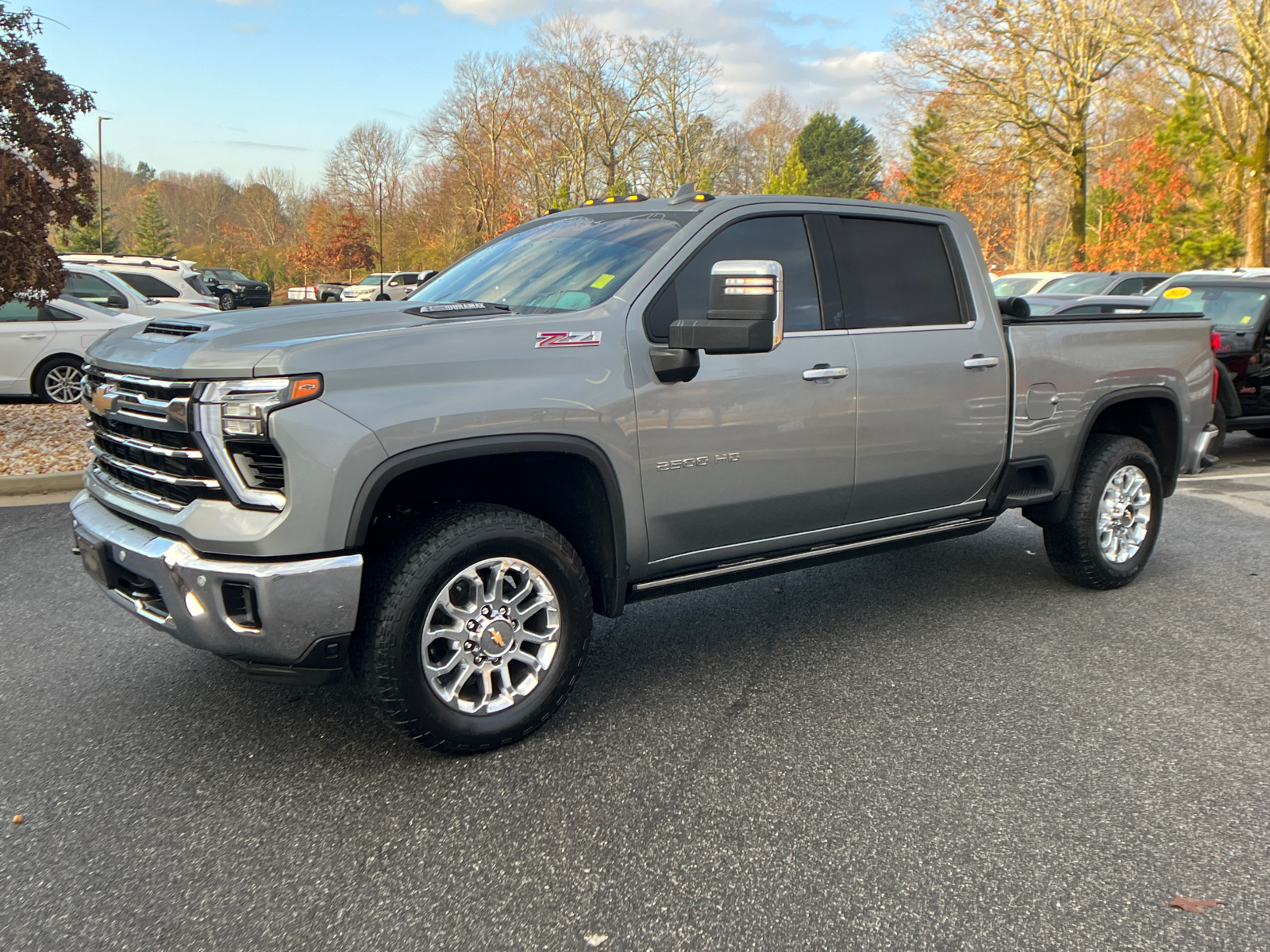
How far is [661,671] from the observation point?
437cm

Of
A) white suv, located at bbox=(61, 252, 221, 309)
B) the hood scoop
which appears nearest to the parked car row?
white suv, located at bbox=(61, 252, 221, 309)

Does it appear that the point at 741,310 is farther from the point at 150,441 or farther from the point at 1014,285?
the point at 1014,285

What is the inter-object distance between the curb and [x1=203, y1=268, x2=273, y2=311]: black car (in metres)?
22.8

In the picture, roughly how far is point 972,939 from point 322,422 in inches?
89.7

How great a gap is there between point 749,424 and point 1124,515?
109 inches

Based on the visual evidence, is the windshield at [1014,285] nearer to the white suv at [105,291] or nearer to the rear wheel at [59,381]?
the white suv at [105,291]

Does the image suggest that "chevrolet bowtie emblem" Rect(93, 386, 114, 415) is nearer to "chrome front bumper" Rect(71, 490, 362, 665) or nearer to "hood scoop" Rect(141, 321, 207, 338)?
"hood scoop" Rect(141, 321, 207, 338)

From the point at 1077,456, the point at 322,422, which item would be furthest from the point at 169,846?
the point at 1077,456

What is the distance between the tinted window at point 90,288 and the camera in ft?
42.9

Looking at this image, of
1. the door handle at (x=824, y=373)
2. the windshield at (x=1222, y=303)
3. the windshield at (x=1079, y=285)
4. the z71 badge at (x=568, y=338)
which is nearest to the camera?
the z71 badge at (x=568, y=338)

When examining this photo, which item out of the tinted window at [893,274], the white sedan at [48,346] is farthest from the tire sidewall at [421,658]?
the white sedan at [48,346]

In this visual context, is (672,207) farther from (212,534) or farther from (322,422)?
(212,534)

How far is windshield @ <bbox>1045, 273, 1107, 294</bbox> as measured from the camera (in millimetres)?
20250

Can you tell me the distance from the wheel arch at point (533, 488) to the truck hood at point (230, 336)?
0.48 m
